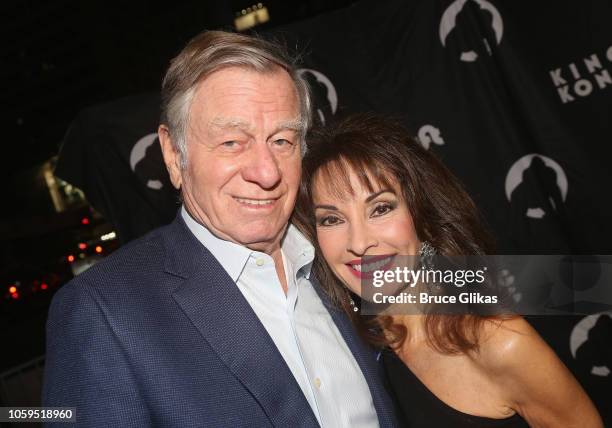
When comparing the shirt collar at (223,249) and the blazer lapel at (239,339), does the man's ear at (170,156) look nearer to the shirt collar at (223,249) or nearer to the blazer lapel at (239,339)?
the shirt collar at (223,249)

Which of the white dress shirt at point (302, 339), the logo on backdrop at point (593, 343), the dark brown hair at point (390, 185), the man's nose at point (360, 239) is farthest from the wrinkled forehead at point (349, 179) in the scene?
the logo on backdrop at point (593, 343)

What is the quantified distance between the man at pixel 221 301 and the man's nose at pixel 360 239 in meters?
0.20

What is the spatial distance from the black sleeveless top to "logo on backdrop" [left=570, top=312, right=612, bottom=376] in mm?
1494

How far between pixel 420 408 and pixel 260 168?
1204 millimetres

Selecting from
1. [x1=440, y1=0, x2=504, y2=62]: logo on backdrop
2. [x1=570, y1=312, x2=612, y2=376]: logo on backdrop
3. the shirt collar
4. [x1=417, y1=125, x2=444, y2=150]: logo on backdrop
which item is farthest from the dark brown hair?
[x1=570, y1=312, x2=612, y2=376]: logo on backdrop

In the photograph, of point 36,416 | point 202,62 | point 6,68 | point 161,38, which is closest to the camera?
point 36,416

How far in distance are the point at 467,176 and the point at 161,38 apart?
341cm

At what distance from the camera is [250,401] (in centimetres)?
124

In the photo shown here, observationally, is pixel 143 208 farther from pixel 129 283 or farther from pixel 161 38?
pixel 161 38

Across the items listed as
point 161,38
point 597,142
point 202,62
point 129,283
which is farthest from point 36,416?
point 161,38

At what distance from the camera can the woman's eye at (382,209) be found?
193 centimetres

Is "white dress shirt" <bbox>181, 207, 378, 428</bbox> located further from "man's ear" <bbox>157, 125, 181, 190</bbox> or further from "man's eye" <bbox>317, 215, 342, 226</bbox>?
"man's eye" <bbox>317, 215, 342, 226</bbox>

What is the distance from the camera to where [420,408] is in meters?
1.81

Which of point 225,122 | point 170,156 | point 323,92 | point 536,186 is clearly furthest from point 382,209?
point 536,186
